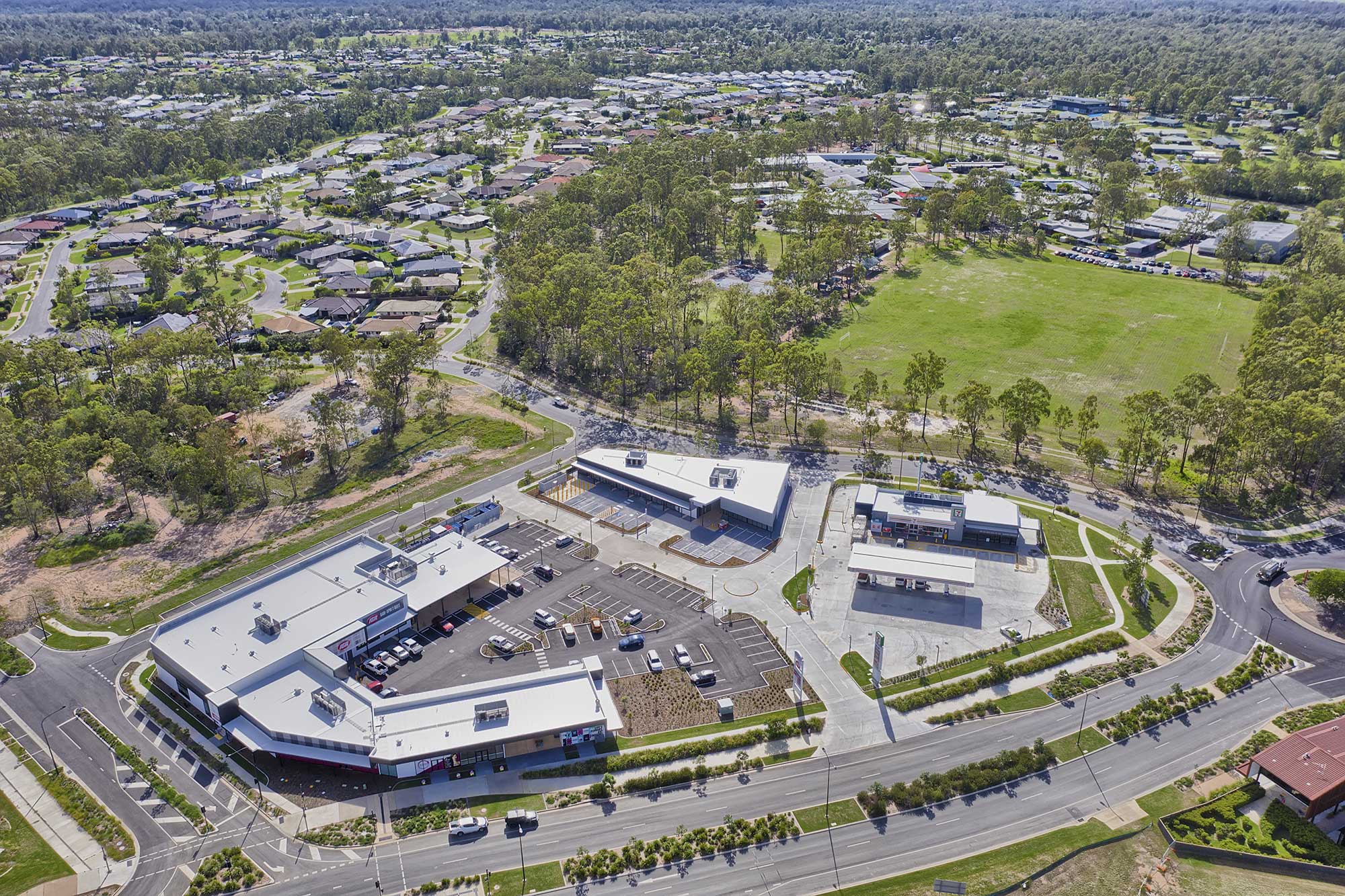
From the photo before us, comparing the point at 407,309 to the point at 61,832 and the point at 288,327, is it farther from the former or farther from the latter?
the point at 61,832

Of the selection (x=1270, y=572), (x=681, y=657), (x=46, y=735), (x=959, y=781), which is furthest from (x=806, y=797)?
(x=46, y=735)

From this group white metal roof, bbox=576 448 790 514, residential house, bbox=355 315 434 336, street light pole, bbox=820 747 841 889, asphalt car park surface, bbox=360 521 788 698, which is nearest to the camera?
street light pole, bbox=820 747 841 889

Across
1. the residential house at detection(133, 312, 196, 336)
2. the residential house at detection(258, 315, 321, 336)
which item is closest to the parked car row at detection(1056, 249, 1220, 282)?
the residential house at detection(258, 315, 321, 336)

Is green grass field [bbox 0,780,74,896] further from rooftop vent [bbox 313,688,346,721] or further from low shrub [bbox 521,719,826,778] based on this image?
low shrub [bbox 521,719,826,778]

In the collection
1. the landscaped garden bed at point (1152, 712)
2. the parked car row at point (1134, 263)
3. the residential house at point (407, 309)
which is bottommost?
the landscaped garden bed at point (1152, 712)

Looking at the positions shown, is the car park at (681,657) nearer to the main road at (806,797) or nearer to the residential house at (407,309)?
the main road at (806,797)

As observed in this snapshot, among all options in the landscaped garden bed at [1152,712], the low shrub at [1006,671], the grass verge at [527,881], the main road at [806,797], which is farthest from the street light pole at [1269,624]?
the grass verge at [527,881]
